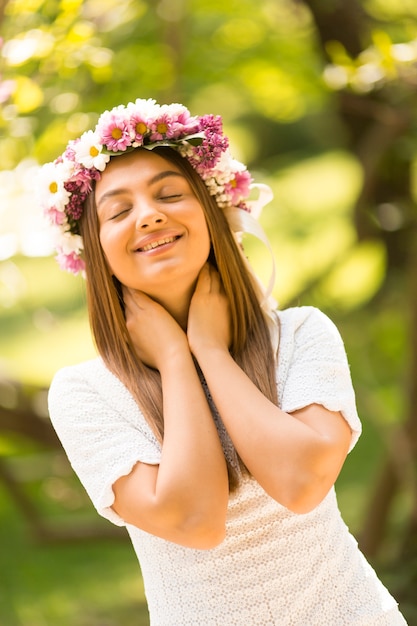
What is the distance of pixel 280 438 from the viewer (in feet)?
6.06

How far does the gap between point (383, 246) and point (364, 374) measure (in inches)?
38.0

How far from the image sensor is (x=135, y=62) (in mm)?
4480

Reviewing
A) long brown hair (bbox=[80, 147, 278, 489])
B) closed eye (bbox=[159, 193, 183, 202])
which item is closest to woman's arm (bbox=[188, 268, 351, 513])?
long brown hair (bbox=[80, 147, 278, 489])

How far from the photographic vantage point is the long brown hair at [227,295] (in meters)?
2.08

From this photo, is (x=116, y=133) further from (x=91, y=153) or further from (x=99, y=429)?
(x=99, y=429)

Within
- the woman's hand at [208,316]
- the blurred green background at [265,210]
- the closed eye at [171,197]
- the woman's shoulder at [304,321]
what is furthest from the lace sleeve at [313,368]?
the blurred green background at [265,210]

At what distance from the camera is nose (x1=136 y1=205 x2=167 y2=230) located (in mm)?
2014

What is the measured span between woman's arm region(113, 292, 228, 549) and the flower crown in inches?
18.0

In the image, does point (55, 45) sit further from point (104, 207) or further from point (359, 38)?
point (359, 38)

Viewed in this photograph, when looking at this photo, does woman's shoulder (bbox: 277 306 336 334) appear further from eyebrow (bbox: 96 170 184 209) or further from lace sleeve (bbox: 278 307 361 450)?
eyebrow (bbox: 96 170 184 209)

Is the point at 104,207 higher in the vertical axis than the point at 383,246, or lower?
higher

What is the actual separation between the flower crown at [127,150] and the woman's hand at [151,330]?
219mm

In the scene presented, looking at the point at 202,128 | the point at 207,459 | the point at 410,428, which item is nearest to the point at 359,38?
the point at 410,428

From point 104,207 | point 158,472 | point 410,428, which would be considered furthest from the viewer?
point 410,428
